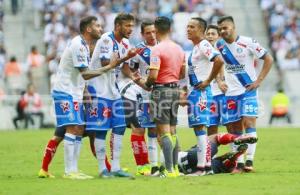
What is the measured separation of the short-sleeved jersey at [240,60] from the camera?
1627cm

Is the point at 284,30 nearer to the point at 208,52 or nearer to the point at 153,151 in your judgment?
the point at 153,151

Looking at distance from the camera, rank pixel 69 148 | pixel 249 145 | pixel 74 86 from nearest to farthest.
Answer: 1. pixel 69 148
2. pixel 74 86
3. pixel 249 145

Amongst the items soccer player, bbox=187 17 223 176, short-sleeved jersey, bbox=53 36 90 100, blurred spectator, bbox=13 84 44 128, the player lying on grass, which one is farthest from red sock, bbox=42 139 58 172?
blurred spectator, bbox=13 84 44 128

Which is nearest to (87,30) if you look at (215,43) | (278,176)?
(215,43)

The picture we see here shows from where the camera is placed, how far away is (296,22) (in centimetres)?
3941

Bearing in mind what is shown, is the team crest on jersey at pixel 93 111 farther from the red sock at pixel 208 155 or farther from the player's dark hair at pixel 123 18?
the red sock at pixel 208 155

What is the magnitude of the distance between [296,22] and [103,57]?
2558 centimetres

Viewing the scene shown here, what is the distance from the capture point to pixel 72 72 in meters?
14.9

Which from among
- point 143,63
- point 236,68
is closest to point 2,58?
point 143,63

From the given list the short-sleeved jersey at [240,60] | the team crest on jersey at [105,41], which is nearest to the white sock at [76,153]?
the team crest on jersey at [105,41]

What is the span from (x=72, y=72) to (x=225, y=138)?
282cm

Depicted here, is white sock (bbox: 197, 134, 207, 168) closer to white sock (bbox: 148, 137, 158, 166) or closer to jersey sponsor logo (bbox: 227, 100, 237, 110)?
white sock (bbox: 148, 137, 158, 166)

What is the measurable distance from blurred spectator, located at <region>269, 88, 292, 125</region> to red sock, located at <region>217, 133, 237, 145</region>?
17682mm

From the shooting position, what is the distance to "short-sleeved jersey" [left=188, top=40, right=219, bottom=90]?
50.1 ft
